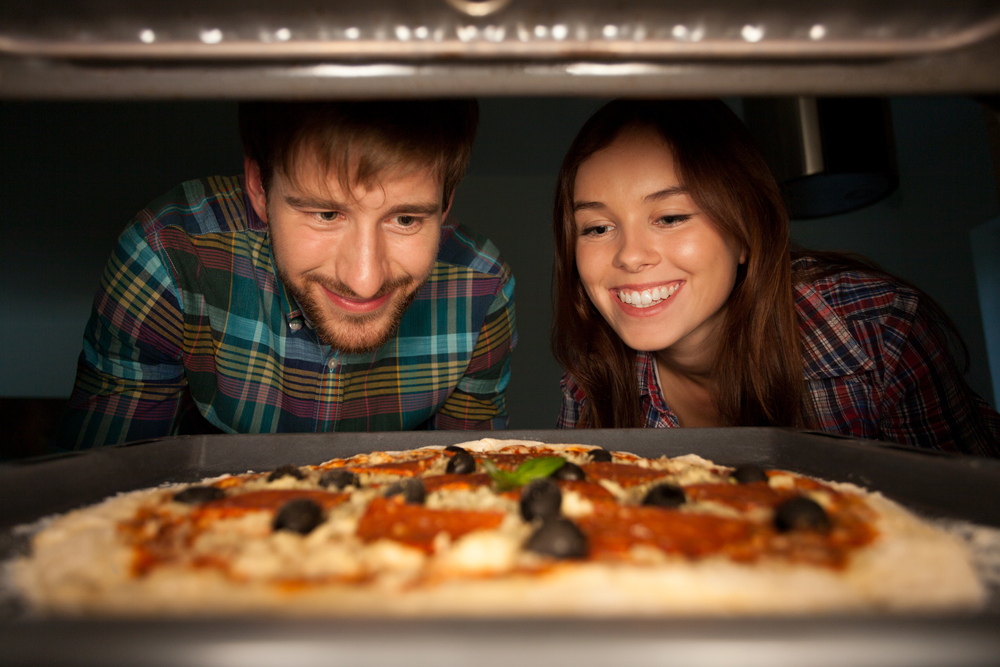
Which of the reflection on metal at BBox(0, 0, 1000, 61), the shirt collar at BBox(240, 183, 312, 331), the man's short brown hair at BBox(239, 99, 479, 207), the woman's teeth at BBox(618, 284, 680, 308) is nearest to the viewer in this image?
the reflection on metal at BBox(0, 0, 1000, 61)

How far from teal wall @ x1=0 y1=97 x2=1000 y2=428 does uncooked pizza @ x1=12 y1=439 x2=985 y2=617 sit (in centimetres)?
402

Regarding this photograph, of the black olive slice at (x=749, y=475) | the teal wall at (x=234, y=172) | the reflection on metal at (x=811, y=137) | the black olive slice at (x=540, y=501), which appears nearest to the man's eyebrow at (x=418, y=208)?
the black olive slice at (x=540, y=501)

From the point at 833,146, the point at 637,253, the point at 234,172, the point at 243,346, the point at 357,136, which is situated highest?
the point at 234,172

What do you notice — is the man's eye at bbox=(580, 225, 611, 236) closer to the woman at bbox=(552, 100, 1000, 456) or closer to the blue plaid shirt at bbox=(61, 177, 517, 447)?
the woman at bbox=(552, 100, 1000, 456)

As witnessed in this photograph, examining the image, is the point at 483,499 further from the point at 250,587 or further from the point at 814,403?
the point at 814,403

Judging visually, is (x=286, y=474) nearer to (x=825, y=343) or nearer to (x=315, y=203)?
(x=315, y=203)

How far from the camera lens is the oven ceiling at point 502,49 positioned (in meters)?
0.68

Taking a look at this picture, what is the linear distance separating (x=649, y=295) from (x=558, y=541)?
1058mm

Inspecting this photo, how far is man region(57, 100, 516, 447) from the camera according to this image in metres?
1.40

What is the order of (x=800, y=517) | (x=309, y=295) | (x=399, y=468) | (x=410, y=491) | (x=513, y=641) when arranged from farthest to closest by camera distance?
1. (x=309, y=295)
2. (x=399, y=468)
3. (x=410, y=491)
4. (x=800, y=517)
5. (x=513, y=641)

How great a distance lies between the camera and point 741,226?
1.54 m

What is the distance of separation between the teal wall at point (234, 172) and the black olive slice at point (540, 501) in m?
4.10

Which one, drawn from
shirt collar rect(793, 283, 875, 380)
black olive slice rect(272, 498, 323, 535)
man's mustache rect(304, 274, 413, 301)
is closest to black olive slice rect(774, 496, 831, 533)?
black olive slice rect(272, 498, 323, 535)

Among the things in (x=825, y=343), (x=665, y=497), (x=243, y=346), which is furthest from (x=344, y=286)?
(x=825, y=343)
